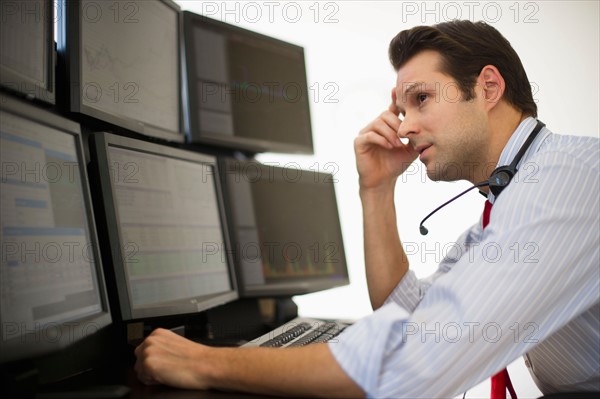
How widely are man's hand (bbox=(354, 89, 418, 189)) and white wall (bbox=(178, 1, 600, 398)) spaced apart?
1.00 meters

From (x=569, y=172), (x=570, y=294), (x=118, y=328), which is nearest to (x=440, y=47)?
(x=569, y=172)

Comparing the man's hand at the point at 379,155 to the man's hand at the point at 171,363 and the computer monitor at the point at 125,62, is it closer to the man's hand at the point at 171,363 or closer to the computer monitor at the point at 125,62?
the computer monitor at the point at 125,62

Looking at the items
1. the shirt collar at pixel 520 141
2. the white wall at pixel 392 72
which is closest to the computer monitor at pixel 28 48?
the shirt collar at pixel 520 141

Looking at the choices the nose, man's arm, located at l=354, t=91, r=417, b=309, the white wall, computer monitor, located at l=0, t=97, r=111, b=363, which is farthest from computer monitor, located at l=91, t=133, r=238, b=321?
the white wall

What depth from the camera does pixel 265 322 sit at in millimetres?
1705

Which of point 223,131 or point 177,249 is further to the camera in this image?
point 223,131

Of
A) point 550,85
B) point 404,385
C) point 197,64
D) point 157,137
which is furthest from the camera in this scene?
point 550,85

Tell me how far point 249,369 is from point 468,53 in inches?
36.7

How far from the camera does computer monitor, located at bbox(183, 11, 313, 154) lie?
5.21 ft

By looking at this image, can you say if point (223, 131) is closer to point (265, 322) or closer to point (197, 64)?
point (197, 64)

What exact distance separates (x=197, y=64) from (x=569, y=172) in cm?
108

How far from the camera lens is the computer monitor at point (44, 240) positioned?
31.6 inches

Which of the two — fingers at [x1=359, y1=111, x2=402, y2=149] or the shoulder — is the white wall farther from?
the shoulder

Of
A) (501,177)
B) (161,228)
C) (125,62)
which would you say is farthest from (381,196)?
(125,62)
